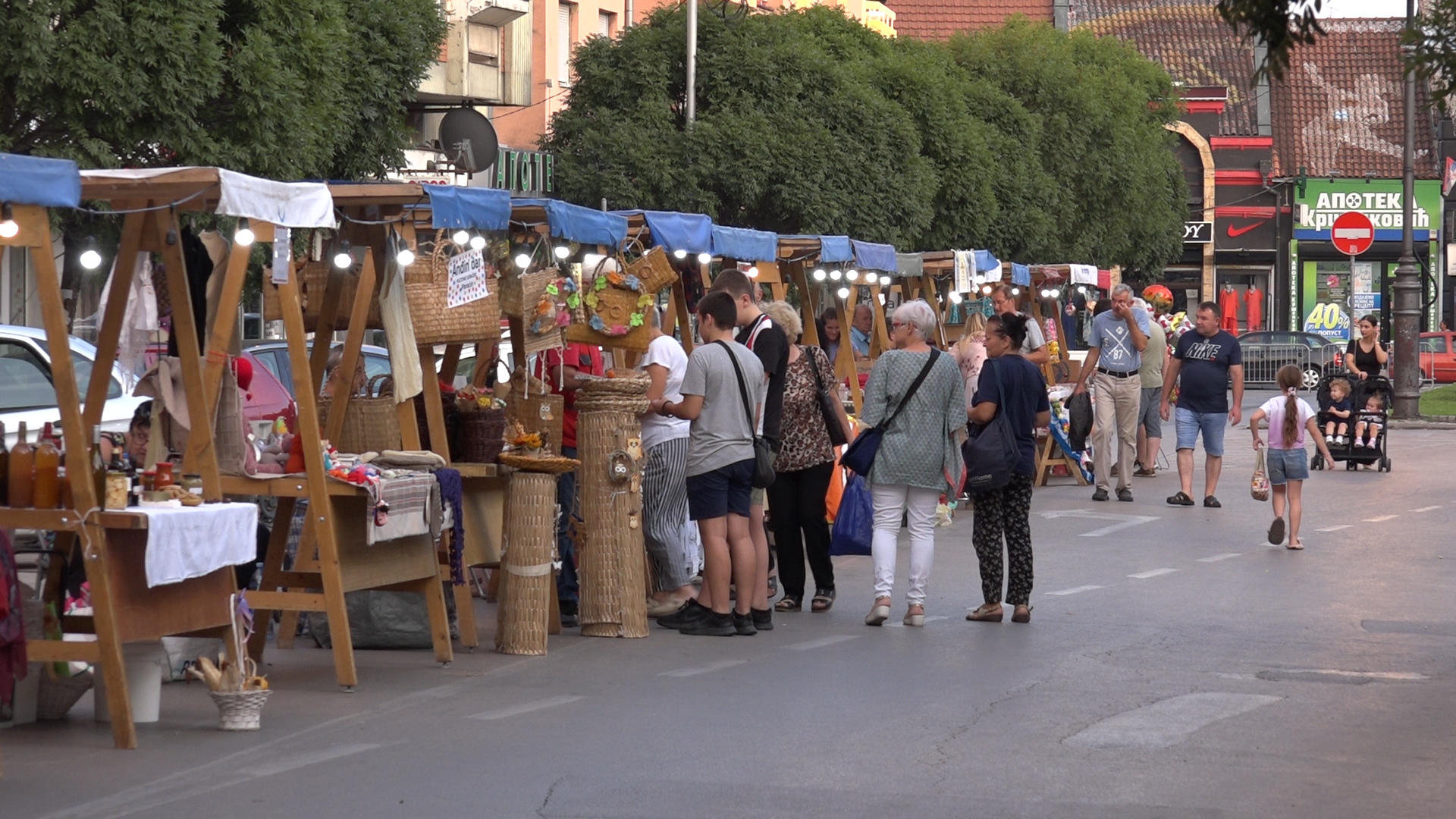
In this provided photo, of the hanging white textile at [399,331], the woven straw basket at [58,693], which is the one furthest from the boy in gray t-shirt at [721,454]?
the woven straw basket at [58,693]

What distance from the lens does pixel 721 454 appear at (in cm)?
1157

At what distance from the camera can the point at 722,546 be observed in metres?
11.6

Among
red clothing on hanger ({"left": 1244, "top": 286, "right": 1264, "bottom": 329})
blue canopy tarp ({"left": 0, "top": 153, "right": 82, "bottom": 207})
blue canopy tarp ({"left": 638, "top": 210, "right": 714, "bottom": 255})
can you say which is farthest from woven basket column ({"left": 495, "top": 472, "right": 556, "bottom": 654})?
red clothing on hanger ({"left": 1244, "top": 286, "right": 1264, "bottom": 329})

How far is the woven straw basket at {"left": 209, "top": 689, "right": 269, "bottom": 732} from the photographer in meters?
8.67

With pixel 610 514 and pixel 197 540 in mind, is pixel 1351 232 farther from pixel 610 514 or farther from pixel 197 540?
pixel 197 540

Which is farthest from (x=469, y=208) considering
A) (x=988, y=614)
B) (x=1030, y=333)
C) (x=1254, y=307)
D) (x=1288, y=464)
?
(x=1254, y=307)

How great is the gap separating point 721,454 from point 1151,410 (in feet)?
37.9

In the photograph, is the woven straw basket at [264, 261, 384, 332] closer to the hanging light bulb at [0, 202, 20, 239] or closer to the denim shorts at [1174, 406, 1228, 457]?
the hanging light bulb at [0, 202, 20, 239]

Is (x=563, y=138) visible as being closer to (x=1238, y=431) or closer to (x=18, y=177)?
(x=1238, y=431)

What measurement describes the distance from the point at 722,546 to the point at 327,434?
226 centimetres

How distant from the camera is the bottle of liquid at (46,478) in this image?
27.9 feet

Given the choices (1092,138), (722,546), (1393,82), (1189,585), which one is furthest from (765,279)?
(1393,82)

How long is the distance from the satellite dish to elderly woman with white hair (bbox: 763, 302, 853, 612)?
71.9ft

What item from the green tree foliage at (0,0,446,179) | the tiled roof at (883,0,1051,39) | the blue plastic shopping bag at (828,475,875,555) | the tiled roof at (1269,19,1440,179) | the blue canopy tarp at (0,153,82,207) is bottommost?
the blue plastic shopping bag at (828,475,875,555)
